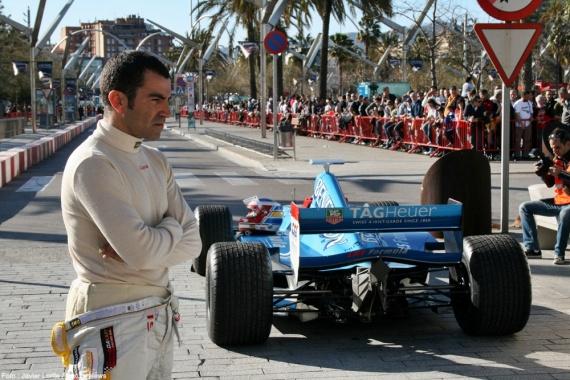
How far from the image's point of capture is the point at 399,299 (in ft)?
21.5

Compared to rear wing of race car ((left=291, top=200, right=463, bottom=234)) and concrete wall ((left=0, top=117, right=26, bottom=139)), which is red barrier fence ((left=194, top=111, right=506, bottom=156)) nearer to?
concrete wall ((left=0, top=117, right=26, bottom=139))

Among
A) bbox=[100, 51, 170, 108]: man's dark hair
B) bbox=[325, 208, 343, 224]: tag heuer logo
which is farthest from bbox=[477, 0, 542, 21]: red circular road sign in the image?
bbox=[100, 51, 170, 108]: man's dark hair

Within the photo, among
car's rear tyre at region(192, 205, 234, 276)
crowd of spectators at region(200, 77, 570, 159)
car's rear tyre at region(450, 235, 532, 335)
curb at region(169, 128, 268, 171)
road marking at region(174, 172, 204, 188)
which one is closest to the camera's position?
car's rear tyre at region(450, 235, 532, 335)

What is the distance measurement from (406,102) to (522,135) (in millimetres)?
5835

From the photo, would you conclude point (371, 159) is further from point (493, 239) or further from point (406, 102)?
point (493, 239)

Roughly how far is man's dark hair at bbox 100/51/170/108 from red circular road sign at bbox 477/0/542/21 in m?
6.41

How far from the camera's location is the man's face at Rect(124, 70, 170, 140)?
10.7 ft

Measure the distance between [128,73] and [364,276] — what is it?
11.1 feet

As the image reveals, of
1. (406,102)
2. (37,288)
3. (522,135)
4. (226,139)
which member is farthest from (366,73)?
(37,288)

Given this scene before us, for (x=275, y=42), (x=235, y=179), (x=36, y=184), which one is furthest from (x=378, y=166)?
(x=36, y=184)

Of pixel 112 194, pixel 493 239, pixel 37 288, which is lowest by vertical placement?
pixel 37 288

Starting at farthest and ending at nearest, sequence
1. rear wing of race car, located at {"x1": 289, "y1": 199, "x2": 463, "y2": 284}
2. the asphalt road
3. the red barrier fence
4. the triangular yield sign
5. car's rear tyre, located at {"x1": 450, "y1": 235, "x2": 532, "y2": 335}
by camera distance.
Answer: the red barrier fence → the triangular yield sign → rear wing of race car, located at {"x1": 289, "y1": 199, "x2": 463, "y2": 284} → car's rear tyre, located at {"x1": 450, "y1": 235, "x2": 532, "y2": 335} → the asphalt road

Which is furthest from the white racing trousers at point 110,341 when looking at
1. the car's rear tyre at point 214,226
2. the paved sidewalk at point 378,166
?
the paved sidewalk at point 378,166

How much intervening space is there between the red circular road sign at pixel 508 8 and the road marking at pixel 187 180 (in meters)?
9.68
